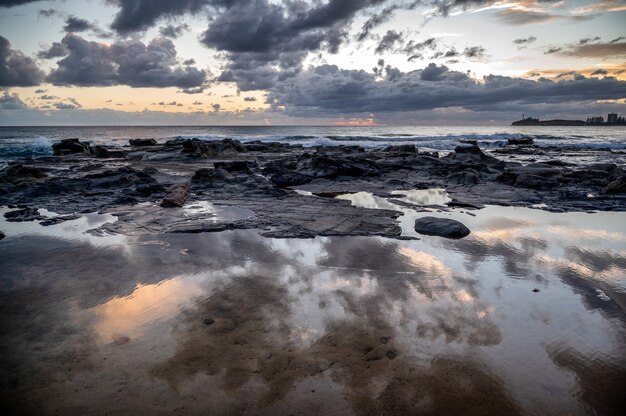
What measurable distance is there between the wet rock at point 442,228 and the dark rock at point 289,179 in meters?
6.15

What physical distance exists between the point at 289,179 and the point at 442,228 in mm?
6839

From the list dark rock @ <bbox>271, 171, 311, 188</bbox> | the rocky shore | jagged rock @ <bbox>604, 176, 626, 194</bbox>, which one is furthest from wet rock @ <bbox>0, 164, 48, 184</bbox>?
jagged rock @ <bbox>604, 176, 626, 194</bbox>

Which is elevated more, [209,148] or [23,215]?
[209,148]

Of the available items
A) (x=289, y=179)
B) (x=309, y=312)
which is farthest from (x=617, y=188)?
(x=309, y=312)

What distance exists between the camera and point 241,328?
327 cm

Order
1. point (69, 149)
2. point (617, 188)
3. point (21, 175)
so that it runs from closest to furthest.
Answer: point (617, 188)
point (21, 175)
point (69, 149)

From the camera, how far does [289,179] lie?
12281 millimetres

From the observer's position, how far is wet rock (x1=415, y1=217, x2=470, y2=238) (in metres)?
6.12

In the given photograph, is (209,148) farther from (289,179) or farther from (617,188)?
(617,188)

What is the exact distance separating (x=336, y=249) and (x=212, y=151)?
20.8 metres

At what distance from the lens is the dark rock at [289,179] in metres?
12.1

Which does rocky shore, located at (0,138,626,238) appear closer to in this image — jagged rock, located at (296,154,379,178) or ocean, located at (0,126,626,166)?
jagged rock, located at (296,154,379,178)

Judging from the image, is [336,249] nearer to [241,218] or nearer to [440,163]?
[241,218]

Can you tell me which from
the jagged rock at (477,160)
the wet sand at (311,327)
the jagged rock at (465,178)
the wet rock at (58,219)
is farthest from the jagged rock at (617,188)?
the wet rock at (58,219)
